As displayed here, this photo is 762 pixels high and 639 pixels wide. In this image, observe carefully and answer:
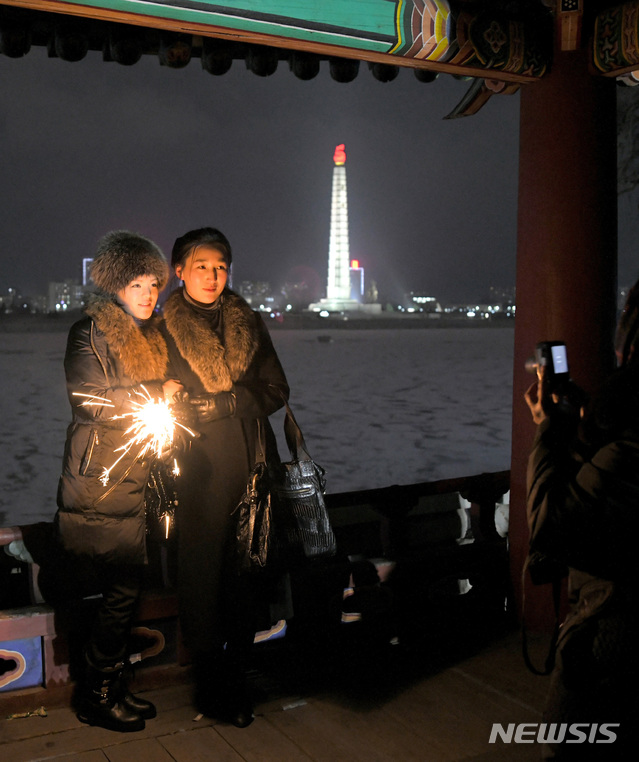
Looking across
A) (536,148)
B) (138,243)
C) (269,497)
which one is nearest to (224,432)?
(269,497)

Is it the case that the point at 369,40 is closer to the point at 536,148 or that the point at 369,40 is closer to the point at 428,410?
the point at 536,148

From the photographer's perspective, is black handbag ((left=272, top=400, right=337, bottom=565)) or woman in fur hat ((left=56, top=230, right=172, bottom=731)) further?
black handbag ((left=272, top=400, right=337, bottom=565))

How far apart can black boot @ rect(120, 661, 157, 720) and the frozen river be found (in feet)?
16.4

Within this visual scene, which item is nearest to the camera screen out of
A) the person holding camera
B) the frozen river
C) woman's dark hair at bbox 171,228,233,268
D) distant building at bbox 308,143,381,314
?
the person holding camera

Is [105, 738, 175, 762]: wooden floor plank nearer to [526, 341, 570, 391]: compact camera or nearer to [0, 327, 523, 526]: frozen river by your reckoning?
[526, 341, 570, 391]: compact camera

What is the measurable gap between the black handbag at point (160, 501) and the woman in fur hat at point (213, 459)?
5cm

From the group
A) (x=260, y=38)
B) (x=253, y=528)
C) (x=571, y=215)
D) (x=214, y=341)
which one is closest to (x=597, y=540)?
(x=253, y=528)

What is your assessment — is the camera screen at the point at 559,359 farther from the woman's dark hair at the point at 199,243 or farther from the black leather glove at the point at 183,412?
the woman's dark hair at the point at 199,243

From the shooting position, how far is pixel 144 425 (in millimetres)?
2865

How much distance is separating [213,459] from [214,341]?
475 mm

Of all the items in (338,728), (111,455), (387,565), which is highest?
(111,455)

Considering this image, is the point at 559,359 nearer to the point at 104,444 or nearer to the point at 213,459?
the point at 213,459

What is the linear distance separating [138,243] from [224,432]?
2.70 feet

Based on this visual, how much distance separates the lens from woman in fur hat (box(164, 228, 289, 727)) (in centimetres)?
304
